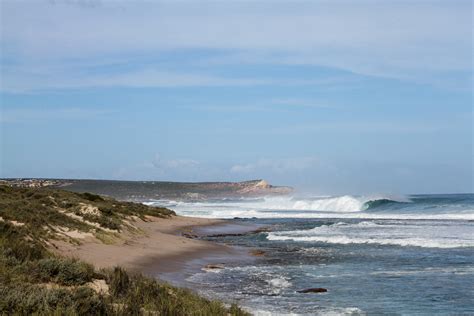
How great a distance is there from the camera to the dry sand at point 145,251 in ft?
60.4

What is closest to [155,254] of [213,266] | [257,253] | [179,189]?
[213,266]

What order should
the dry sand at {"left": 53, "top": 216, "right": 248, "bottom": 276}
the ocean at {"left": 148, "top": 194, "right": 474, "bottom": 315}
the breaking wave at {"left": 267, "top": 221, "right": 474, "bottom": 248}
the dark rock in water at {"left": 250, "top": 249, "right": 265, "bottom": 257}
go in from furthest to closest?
the breaking wave at {"left": 267, "top": 221, "right": 474, "bottom": 248} → the dark rock in water at {"left": 250, "top": 249, "right": 265, "bottom": 257} → the dry sand at {"left": 53, "top": 216, "right": 248, "bottom": 276} → the ocean at {"left": 148, "top": 194, "right": 474, "bottom": 315}

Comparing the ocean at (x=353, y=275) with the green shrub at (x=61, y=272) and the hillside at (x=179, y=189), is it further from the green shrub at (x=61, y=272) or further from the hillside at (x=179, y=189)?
the hillside at (x=179, y=189)

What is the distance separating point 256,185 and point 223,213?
63918mm

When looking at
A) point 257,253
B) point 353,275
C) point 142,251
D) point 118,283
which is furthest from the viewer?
point 257,253

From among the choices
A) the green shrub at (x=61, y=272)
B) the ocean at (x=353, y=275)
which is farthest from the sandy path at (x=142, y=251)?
the green shrub at (x=61, y=272)

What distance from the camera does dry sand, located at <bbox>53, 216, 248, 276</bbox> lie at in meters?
18.4

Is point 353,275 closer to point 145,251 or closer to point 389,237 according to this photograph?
point 145,251

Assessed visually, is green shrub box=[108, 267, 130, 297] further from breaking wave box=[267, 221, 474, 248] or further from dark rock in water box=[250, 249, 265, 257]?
breaking wave box=[267, 221, 474, 248]

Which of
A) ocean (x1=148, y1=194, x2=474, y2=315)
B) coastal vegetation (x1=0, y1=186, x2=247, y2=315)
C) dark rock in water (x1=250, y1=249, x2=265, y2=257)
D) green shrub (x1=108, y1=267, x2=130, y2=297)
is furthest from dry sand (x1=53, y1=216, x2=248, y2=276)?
green shrub (x1=108, y1=267, x2=130, y2=297)

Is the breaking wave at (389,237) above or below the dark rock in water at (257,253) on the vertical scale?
above

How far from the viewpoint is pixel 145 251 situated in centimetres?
2247

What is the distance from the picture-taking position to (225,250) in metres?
26.3

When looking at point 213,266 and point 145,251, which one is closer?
point 213,266
